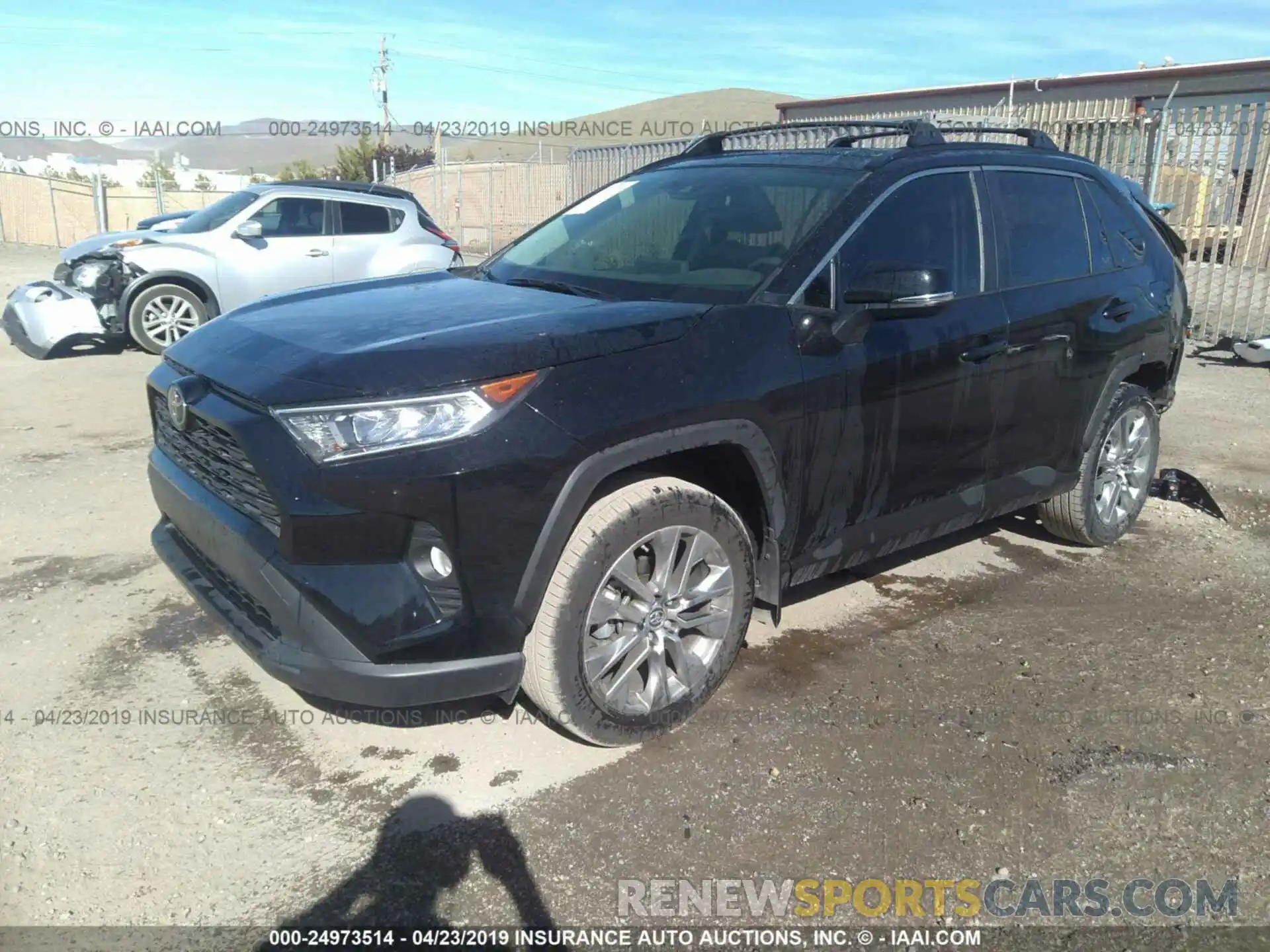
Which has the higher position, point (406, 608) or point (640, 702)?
point (406, 608)

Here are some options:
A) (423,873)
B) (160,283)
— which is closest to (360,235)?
(160,283)

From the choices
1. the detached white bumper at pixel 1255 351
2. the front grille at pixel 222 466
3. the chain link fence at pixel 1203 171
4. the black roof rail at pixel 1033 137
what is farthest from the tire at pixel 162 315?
the detached white bumper at pixel 1255 351

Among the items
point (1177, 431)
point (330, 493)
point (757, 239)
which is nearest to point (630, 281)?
point (757, 239)

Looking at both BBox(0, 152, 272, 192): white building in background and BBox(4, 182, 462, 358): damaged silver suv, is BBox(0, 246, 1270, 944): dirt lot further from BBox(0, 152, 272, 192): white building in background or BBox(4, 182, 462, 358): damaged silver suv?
Result: BBox(0, 152, 272, 192): white building in background

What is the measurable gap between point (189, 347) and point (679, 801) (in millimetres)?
A: 2228

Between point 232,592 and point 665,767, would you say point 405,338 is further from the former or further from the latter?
point 665,767

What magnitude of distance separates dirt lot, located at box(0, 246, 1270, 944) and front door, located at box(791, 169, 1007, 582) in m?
0.58

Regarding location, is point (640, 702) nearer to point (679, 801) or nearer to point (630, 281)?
point (679, 801)

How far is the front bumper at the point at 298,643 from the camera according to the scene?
263 cm

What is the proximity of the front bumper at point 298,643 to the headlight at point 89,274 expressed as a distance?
782 centimetres

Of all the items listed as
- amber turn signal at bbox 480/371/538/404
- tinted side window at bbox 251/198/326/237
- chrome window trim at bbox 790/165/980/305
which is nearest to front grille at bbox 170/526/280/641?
amber turn signal at bbox 480/371/538/404

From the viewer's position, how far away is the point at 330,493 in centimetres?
258

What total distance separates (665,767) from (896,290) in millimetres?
1754

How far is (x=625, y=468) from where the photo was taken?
299 cm
